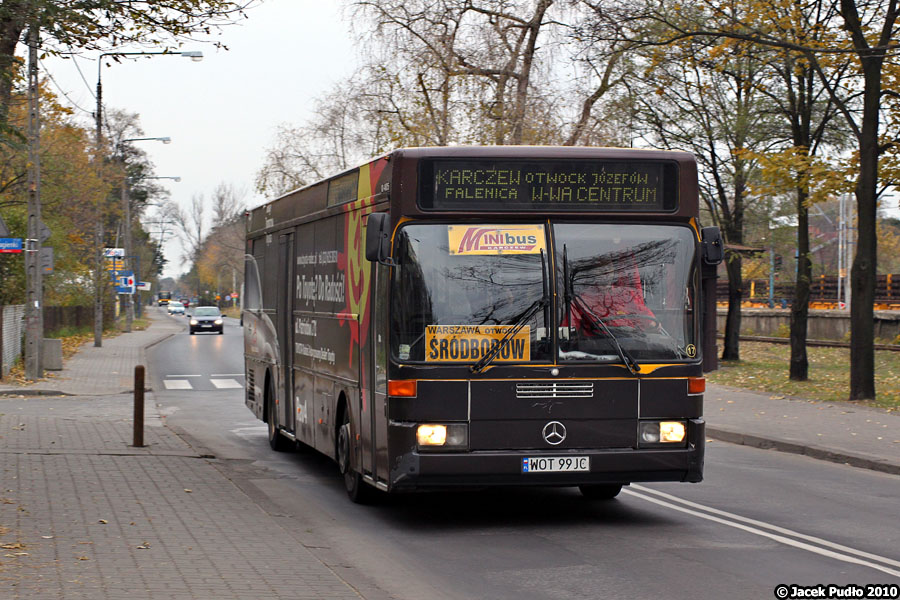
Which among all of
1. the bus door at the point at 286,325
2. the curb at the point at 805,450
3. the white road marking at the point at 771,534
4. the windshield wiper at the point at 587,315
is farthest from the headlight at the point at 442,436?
the curb at the point at 805,450

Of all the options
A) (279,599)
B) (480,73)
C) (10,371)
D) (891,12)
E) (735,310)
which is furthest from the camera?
(735,310)

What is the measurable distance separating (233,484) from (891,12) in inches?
578

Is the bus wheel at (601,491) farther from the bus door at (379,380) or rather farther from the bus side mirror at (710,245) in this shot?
the bus side mirror at (710,245)

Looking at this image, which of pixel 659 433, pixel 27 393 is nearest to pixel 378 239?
pixel 659 433

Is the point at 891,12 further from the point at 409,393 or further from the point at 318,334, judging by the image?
the point at 409,393

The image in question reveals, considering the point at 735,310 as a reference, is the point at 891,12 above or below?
above

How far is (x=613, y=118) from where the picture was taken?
31547mm

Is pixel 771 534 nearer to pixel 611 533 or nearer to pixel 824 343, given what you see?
pixel 611 533

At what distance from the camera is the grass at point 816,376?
22125 millimetres

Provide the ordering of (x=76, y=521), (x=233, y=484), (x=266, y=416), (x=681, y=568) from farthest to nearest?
1. (x=266, y=416)
2. (x=233, y=484)
3. (x=76, y=521)
4. (x=681, y=568)

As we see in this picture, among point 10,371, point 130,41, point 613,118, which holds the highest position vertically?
point 613,118

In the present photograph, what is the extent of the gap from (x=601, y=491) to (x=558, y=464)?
1.96 m

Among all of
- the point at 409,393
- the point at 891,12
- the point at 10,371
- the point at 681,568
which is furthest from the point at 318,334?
the point at 10,371

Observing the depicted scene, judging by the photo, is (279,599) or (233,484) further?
(233,484)
